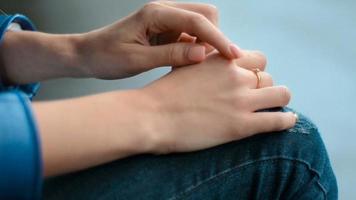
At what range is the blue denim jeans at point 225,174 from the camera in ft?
1.59

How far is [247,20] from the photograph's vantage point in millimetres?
1263

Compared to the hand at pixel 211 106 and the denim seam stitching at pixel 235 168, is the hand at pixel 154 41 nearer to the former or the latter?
the hand at pixel 211 106

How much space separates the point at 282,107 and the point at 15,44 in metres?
0.39

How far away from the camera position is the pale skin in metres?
0.45

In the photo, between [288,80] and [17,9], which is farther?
[17,9]

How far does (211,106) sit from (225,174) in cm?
8

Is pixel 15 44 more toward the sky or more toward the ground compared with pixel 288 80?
more toward the sky

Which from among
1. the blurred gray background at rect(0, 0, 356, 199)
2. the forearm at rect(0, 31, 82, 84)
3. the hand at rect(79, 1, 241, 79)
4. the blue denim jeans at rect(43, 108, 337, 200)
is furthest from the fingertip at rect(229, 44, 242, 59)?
the blurred gray background at rect(0, 0, 356, 199)

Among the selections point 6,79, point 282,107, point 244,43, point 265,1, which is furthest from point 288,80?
point 6,79

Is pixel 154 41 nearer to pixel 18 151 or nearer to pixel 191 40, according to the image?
pixel 191 40

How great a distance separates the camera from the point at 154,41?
648 millimetres

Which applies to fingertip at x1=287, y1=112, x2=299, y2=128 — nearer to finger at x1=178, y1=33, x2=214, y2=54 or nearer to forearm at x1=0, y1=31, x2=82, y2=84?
finger at x1=178, y1=33, x2=214, y2=54

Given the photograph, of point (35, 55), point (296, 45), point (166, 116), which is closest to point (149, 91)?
point (166, 116)

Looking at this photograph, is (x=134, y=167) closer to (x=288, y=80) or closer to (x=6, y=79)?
(x=6, y=79)
